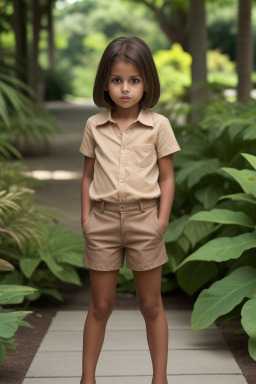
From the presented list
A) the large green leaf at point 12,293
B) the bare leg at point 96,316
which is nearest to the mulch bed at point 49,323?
the large green leaf at point 12,293

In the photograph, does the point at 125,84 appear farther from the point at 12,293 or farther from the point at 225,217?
the point at 225,217

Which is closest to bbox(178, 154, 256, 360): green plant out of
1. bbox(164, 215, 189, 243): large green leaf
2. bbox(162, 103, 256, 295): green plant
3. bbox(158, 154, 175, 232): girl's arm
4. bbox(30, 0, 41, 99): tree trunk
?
bbox(162, 103, 256, 295): green plant

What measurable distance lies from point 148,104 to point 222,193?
7.64 feet

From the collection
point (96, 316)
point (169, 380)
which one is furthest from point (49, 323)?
point (96, 316)

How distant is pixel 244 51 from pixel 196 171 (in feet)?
16.9

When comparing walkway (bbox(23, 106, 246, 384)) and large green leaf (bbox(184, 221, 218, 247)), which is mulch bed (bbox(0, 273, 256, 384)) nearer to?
walkway (bbox(23, 106, 246, 384))

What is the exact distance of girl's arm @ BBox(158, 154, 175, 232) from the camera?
3.20m

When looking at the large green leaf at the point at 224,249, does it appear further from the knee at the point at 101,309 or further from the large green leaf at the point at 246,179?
the knee at the point at 101,309

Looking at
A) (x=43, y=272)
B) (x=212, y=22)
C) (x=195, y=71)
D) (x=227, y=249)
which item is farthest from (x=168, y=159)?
(x=212, y=22)

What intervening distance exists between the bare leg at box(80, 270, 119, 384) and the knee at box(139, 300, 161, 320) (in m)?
0.14

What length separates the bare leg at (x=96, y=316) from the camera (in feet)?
10.6

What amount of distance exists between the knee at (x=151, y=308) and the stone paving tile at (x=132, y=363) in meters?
0.69

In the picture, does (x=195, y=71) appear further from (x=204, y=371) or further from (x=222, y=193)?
(x=204, y=371)

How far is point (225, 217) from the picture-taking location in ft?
14.6
